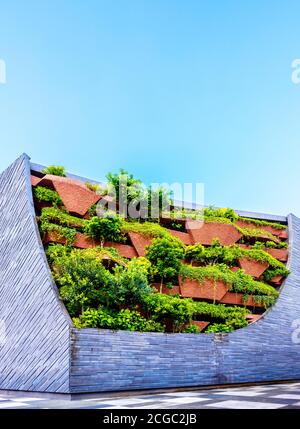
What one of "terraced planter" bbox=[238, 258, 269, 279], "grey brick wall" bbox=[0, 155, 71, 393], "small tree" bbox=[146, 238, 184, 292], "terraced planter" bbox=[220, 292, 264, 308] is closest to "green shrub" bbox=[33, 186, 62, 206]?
"grey brick wall" bbox=[0, 155, 71, 393]

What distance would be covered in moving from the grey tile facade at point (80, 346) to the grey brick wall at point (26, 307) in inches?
0.8

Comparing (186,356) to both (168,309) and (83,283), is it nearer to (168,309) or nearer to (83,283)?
(168,309)

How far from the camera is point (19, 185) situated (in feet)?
38.2

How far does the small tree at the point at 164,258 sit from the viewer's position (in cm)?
1149

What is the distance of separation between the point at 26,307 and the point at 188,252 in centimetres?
511

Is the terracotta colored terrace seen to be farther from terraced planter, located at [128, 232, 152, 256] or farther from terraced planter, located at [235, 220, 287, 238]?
terraced planter, located at [235, 220, 287, 238]

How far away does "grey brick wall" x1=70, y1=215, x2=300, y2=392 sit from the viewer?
8258 millimetres

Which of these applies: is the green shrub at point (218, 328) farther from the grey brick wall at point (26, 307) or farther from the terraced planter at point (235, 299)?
the grey brick wall at point (26, 307)

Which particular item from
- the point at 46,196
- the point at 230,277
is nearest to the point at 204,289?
the point at 230,277

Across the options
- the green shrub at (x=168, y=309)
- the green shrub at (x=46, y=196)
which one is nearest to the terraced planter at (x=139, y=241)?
the green shrub at (x=168, y=309)

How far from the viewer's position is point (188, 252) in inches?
508

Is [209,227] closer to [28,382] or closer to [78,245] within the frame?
[78,245]

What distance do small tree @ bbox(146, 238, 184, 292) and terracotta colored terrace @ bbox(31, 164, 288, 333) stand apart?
0.33 ft

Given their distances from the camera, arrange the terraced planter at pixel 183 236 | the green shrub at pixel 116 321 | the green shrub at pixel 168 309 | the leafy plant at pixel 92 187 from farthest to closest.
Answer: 1. the terraced planter at pixel 183 236
2. the leafy plant at pixel 92 187
3. the green shrub at pixel 168 309
4. the green shrub at pixel 116 321
